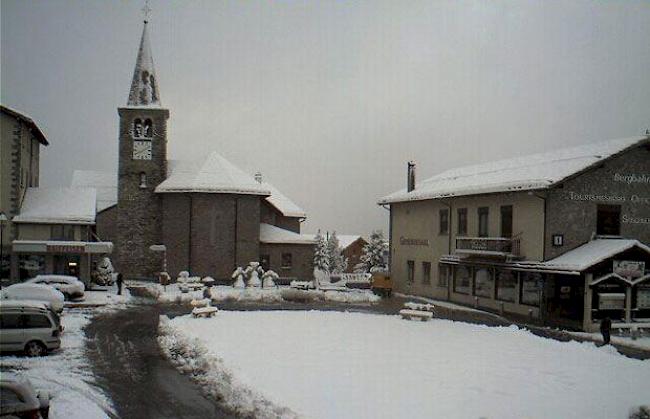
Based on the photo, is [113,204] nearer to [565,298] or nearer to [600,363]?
[565,298]

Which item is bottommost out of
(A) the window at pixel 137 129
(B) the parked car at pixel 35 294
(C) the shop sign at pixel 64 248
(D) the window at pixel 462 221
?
(B) the parked car at pixel 35 294

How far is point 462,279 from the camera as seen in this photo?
3394 centimetres

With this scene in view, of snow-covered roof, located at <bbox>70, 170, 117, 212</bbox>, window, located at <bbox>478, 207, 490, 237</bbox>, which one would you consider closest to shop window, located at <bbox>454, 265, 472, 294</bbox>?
window, located at <bbox>478, 207, 490, 237</bbox>

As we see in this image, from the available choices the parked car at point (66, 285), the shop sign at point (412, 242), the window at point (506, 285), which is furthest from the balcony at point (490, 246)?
the parked car at point (66, 285)

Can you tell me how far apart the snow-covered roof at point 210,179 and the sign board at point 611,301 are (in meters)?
26.5

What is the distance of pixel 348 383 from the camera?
14094mm

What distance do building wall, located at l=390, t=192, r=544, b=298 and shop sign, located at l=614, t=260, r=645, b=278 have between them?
3321mm

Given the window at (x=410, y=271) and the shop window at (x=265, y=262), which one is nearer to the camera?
the window at (x=410, y=271)

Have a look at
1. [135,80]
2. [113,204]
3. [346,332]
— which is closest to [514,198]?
[346,332]

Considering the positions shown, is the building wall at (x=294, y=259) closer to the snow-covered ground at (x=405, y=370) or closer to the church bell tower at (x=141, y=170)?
the church bell tower at (x=141, y=170)

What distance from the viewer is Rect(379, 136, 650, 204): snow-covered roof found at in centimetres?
2722

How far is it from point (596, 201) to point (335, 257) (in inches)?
2556

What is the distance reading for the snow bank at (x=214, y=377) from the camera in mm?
12242

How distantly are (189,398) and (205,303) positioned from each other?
13177mm
